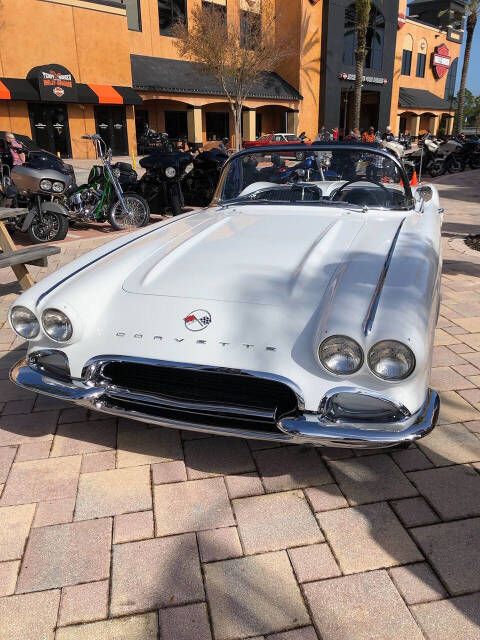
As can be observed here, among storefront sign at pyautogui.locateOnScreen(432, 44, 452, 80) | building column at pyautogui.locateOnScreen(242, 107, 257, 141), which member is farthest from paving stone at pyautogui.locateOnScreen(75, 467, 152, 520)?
storefront sign at pyautogui.locateOnScreen(432, 44, 452, 80)

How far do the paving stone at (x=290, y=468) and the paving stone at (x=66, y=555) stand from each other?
760 millimetres

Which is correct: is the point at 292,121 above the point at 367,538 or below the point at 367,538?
above

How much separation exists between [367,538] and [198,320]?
44.9 inches

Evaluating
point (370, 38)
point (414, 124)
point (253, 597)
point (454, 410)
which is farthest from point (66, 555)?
point (414, 124)

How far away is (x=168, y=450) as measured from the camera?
103 inches

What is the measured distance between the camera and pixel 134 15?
24.6m

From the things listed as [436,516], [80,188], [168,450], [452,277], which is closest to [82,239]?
[80,188]

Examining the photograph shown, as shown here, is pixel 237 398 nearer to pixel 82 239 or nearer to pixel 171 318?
pixel 171 318

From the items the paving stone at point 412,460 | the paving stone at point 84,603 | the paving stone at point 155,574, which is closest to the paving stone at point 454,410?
the paving stone at point 412,460

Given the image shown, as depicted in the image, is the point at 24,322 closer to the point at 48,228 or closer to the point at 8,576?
the point at 8,576

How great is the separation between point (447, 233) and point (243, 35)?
2131 centimetres

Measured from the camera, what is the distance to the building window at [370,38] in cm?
3206

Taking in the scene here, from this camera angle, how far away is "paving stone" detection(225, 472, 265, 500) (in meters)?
2.30

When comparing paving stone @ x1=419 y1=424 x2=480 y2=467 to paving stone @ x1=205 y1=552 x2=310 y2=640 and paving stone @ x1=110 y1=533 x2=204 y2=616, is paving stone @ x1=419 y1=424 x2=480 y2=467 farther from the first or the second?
paving stone @ x1=110 y1=533 x2=204 y2=616
